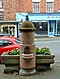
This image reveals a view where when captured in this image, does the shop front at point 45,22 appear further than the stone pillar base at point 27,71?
Yes

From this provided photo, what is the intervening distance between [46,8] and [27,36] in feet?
105

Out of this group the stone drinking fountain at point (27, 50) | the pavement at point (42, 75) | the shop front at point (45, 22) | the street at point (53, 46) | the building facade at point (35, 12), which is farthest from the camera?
the shop front at point (45, 22)

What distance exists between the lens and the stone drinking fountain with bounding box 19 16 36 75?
9.07 metres

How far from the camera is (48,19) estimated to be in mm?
40531

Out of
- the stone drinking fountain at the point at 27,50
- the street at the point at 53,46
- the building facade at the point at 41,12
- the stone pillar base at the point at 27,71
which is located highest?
the building facade at the point at 41,12

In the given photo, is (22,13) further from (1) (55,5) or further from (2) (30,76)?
(2) (30,76)

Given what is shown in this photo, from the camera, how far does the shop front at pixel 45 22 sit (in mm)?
39844

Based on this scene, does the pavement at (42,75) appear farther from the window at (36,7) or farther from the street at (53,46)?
the window at (36,7)

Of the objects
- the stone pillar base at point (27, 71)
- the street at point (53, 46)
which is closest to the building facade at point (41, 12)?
the street at point (53, 46)

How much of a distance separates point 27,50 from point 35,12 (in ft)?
104

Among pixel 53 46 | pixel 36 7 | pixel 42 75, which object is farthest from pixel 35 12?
pixel 42 75

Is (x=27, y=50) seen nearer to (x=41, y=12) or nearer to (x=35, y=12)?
(x=41, y=12)

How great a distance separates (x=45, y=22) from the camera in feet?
135

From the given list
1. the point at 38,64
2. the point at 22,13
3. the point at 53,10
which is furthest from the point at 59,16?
the point at 38,64
